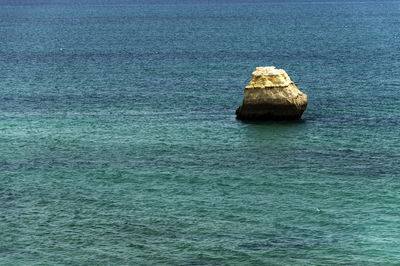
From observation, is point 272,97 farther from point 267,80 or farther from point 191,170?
point 191,170

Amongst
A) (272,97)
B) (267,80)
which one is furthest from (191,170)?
(267,80)

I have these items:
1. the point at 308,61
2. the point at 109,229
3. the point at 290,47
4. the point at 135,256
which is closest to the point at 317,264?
the point at 135,256

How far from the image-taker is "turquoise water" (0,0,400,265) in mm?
38594

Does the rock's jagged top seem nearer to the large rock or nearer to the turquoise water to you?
the large rock

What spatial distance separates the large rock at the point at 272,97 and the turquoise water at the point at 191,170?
1171 millimetres

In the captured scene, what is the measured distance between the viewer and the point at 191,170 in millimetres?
52531

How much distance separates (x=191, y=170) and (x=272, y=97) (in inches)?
556

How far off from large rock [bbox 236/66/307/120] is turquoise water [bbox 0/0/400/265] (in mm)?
1171

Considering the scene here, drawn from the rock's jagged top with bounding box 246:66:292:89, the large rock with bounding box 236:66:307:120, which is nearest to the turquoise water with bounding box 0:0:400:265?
the large rock with bounding box 236:66:307:120

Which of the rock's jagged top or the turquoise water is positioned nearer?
the turquoise water

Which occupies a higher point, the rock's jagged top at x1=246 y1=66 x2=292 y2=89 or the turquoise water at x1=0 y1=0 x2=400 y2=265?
the rock's jagged top at x1=246 y1=66 x2=292 y2=89

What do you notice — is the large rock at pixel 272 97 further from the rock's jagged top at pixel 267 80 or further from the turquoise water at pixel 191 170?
the turquoise water at pixel 191 170

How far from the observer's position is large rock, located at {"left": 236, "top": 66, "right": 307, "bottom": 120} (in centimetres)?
6325

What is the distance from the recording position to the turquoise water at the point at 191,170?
38594 mm
